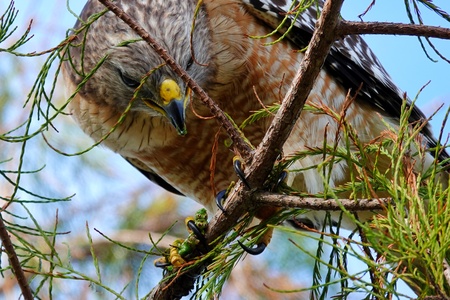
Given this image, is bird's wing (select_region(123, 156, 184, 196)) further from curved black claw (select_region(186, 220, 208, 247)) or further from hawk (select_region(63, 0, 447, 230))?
curved black claw (select_region(186, 220, 208, 247))

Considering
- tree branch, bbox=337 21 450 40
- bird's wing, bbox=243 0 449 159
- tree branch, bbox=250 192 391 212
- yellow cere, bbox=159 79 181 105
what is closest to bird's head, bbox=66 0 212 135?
yellow cere, bbox=159 79 181 105

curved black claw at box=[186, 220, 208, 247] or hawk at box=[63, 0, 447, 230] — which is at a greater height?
hawk at box=[63, 0, 447, 230]

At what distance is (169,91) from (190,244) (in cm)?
90

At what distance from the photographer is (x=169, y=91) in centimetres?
381

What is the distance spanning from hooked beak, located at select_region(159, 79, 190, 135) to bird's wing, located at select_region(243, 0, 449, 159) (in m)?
0.85

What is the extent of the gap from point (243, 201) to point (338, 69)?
1.99m

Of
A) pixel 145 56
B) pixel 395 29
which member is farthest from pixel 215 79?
pixel 395 29

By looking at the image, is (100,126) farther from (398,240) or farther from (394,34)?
(398,240)

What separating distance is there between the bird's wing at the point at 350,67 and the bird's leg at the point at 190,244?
1.50 m

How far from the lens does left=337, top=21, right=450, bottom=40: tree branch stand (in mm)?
2160

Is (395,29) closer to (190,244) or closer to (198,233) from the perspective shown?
(198,233)

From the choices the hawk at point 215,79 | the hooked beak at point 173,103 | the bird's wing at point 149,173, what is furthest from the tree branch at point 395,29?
the bird's wing at point 149,173

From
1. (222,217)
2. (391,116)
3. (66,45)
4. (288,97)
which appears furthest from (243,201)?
(391,116)

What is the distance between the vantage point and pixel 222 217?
2.90 metres
